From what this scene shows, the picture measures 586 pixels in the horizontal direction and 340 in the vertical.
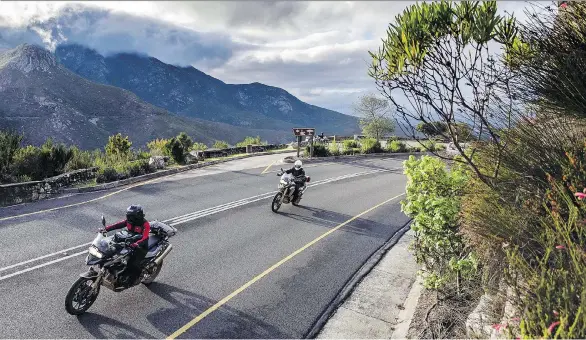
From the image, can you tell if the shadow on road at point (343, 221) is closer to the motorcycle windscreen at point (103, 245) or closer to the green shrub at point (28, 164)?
the motorcycle windscreen at point (103, 245)

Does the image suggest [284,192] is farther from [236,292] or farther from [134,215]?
[134,215]

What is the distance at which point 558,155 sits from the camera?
5418 mm

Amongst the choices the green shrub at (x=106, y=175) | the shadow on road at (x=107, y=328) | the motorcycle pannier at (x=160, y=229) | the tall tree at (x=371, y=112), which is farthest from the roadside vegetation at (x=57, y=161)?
the tall tree at (x=371, y=112)

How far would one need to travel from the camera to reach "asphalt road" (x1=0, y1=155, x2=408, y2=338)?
639cm

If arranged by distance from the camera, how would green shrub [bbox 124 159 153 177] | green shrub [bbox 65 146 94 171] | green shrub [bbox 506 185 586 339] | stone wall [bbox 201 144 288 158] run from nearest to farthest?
green shrub [bbox 506 185 586 339]
green shrub [bbox 65 146 94 171]
green shrub [bbox 124 159 153 177]
stone wall [bbox 201 144 288 158]

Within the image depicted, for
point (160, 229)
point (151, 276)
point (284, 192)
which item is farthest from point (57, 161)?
point (151, 276)

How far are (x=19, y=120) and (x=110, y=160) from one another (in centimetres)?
12317

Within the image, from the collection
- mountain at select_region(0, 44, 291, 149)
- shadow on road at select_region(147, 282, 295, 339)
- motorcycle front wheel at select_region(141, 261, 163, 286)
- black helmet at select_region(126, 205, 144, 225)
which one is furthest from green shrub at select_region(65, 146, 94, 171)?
mountain at select_region(0, 44, 291, 149)

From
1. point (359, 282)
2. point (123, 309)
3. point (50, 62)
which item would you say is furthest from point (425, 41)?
point (50, 62)

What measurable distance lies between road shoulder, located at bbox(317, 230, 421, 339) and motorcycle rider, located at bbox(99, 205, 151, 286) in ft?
11.2

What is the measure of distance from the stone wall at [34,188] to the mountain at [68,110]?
112973 millimetres

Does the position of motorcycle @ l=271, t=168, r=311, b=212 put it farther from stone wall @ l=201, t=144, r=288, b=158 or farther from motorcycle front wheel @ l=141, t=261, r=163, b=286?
stone wall @ l=201, t=144, r=288, b=158

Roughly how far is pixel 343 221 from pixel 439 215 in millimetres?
6219

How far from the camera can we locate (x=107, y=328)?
20.1ft
